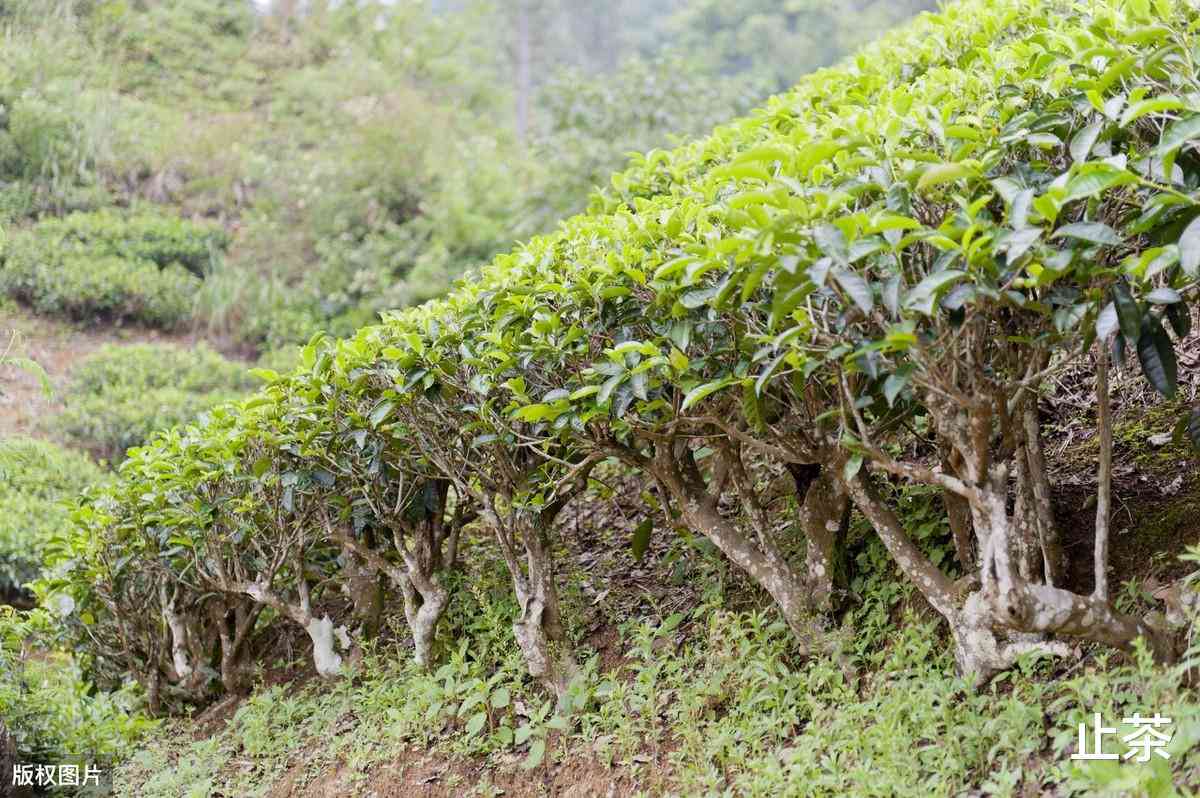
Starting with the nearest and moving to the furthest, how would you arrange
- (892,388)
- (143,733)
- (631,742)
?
(892,388), (631,742), (143,733)

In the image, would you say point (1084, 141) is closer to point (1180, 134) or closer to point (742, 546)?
point (1180, 134)

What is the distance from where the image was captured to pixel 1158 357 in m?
2.45

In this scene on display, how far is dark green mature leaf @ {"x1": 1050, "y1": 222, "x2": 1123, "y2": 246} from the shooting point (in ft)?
7.63

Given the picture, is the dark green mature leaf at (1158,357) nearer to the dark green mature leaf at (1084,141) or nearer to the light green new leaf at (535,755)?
the dark green mature leaf at (1084,141)

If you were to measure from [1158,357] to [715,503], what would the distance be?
5.89 feet

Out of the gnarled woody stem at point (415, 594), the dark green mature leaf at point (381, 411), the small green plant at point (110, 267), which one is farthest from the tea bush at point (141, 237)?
the dark green mature leaf at point (381, 411)

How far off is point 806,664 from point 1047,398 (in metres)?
1.50

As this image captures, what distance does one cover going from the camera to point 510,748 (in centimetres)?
397

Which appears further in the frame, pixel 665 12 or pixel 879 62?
pixel 665 12

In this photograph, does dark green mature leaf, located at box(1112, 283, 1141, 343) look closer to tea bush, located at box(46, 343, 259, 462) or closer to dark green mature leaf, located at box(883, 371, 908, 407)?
dark green mature leaf, located at box(883, 371, 908, 407)

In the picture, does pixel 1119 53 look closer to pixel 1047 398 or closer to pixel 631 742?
pixel 1047 398

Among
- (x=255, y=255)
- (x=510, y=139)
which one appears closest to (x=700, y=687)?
(x=255, y=255)

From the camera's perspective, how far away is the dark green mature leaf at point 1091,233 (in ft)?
7.63

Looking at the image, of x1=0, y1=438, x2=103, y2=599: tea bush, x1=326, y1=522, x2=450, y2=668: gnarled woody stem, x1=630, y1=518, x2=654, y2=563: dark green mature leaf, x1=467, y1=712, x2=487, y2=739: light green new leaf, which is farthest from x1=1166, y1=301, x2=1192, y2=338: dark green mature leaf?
x1=0, y1=438, x2=103, y2=599: tea bush
